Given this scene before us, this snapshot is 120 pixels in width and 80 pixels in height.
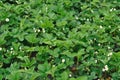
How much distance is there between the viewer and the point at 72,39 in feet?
16.2

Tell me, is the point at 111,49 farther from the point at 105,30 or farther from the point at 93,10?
the point at 93,10

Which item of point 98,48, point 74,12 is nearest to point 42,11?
point 74,12

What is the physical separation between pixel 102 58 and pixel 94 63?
0.60 feet

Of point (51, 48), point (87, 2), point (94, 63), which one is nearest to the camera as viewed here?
point (94, 63)

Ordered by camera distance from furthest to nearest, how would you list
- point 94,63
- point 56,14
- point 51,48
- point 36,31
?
point 56,14 < point 36,31 < point 51,48 < point 94,63

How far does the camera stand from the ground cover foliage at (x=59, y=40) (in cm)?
443

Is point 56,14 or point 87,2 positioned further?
point 87,2

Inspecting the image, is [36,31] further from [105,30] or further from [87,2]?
[87,2]

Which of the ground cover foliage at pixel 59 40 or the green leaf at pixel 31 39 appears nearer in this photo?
the ground cover foliage at pixel 59 40

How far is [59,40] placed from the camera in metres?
4.95

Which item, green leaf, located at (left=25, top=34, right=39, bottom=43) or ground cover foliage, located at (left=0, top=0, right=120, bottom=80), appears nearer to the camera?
ground cover foliage, located at (left=0, top=0, right=120, bottom=80)

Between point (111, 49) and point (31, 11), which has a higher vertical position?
point (31, 11)

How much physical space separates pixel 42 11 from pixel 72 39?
1179mm

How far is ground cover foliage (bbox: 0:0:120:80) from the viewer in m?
4.43
